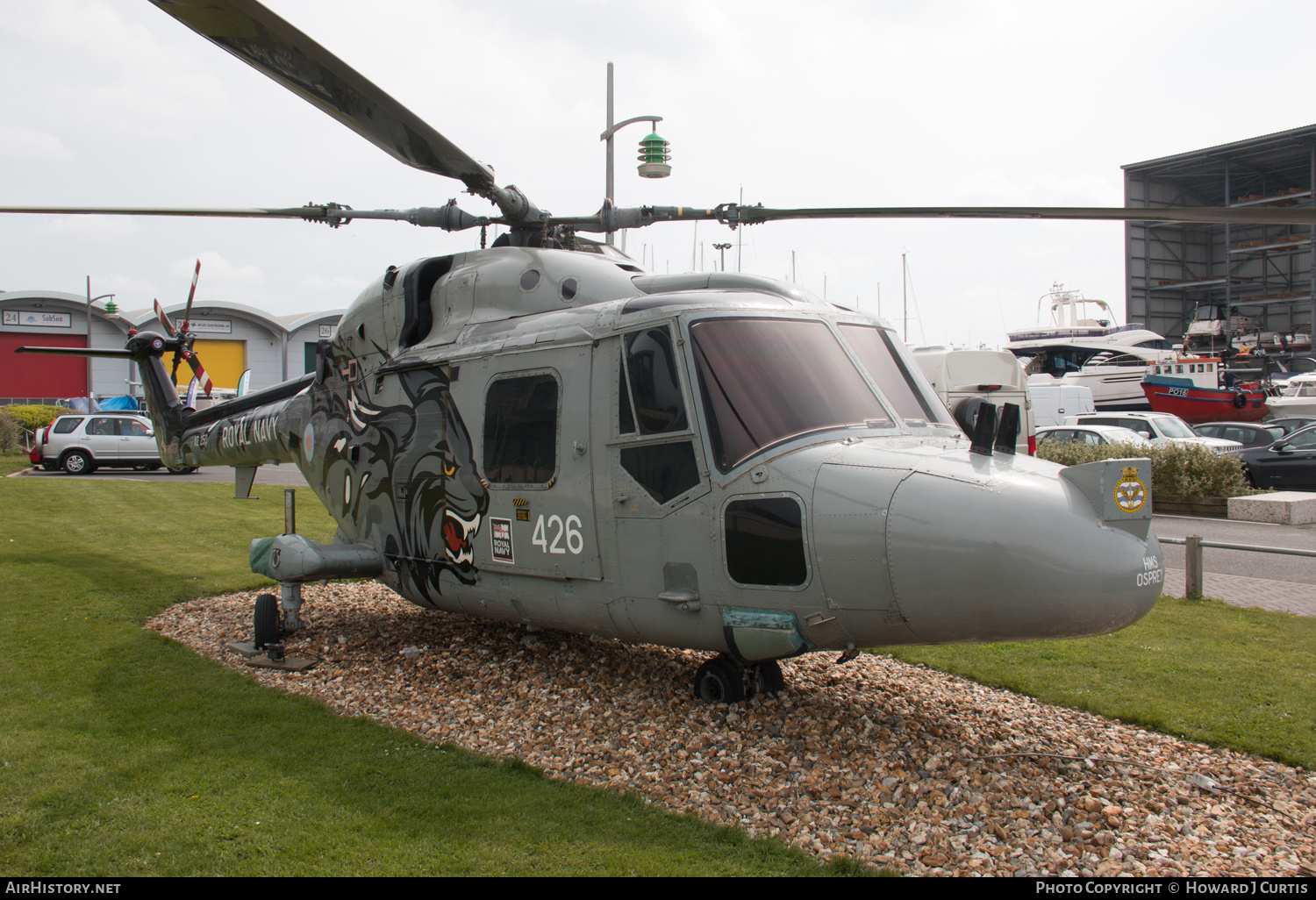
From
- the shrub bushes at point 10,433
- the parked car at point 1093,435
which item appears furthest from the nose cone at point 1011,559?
the shrub bushes at point 10,433

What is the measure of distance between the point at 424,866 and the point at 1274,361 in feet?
211

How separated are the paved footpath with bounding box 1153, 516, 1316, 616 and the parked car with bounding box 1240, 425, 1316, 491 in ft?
12.1

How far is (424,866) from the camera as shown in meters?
3.88

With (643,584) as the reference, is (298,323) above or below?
above

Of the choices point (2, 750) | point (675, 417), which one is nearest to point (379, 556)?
point (2, 750)

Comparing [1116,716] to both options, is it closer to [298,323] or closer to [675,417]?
[675,417]

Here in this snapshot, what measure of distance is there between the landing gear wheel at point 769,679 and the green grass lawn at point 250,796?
5.15 ft

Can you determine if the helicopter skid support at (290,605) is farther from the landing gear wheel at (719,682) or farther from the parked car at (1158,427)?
the parked car at (1158,427)

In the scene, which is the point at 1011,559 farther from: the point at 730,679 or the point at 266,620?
the point at 266,620

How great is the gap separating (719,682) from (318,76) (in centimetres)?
428

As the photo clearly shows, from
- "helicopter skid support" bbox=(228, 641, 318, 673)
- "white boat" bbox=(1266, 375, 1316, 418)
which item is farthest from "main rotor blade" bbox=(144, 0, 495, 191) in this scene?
"white boat" bbox=(1266, 375, 1316, 418)

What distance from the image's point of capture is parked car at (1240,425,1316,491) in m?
18.0

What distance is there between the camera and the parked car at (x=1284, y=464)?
1797 centimetres

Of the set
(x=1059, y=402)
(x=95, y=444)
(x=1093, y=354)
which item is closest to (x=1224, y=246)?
(x=1093, y=354)
